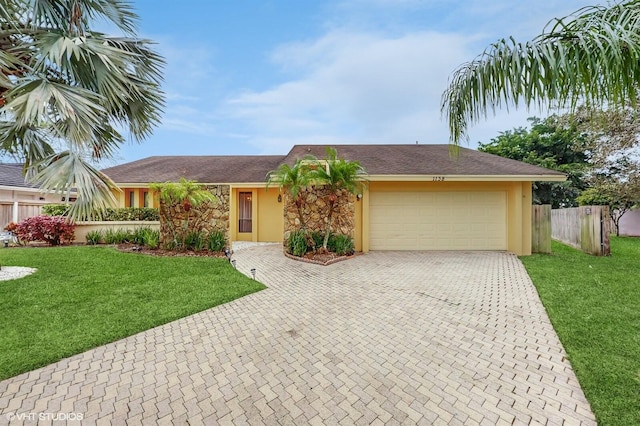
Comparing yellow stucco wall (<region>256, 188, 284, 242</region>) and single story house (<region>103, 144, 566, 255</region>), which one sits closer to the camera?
single story house (<region>103, 144, 566, 255</region>)

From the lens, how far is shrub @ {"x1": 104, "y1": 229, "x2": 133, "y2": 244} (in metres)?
11.3

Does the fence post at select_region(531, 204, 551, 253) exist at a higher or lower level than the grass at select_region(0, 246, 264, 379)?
higher

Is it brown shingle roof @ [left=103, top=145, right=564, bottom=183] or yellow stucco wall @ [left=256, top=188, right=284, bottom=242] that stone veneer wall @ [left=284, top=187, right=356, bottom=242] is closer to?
brown shingle roof @ [left=103, top=145, right=564, bottom=183]

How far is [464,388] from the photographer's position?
289 centimetres

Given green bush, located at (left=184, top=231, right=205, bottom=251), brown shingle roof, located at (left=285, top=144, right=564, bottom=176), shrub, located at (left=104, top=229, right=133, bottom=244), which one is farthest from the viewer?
shrub, located at (left=104, top=229, right=133, bottom=244)

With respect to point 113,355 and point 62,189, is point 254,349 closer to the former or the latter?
point 113,355

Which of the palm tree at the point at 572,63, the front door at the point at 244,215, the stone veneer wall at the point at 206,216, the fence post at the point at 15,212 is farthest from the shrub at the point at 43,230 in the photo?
the palm tree at the point at 572,63

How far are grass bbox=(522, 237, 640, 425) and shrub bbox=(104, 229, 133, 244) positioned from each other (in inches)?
536

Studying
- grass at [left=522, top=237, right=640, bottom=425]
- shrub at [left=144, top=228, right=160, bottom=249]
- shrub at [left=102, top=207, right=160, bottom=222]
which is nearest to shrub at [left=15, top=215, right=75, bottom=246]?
shrub at [left=102, top=207, right=160, bottom=222]

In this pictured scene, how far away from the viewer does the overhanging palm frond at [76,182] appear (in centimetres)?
415

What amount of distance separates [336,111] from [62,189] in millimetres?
16148

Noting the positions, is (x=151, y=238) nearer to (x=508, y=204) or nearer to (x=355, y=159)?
(x=355, y=159)

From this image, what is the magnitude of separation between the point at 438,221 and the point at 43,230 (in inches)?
615

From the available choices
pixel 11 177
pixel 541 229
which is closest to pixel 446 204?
pixel 541 229
